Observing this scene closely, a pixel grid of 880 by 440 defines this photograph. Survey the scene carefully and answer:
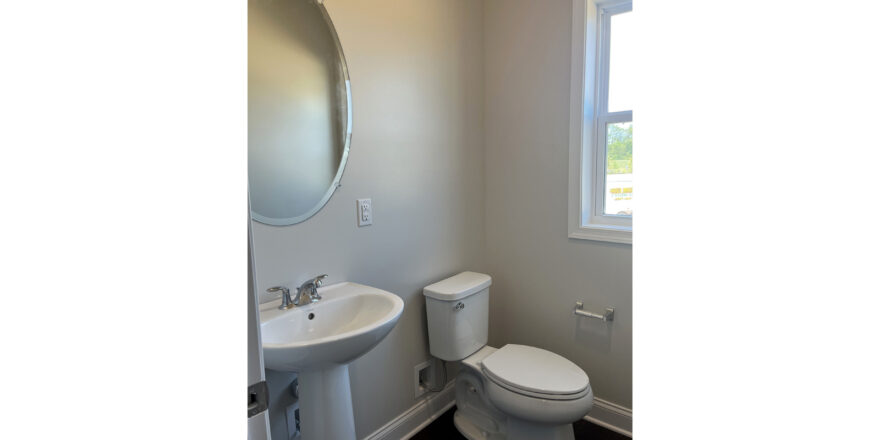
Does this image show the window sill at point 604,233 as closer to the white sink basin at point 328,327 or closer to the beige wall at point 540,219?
the beige wall at point 540,219

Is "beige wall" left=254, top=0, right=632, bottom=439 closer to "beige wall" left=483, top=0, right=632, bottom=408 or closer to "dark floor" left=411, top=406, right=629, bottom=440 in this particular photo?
"beige wall" left=483, top=0, right=632, bottom=408

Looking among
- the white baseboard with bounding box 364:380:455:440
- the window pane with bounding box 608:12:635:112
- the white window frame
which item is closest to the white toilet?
the white baseboard with bounding box 364:380:455:440

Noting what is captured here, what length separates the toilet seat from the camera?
60.1 inches

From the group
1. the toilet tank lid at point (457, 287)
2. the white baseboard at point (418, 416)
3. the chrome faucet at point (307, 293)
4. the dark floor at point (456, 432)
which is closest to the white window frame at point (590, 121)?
the toilet tank lid at point (457, 287)

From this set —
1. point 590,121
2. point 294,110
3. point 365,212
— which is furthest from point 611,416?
point 294,110

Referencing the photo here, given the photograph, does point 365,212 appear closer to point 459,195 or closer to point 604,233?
point 459,195

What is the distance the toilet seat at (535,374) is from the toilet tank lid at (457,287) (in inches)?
11.7

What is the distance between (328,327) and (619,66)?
1.69 m

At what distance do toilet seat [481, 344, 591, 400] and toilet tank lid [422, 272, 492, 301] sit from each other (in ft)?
0.97

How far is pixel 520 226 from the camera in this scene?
2.16 metres
